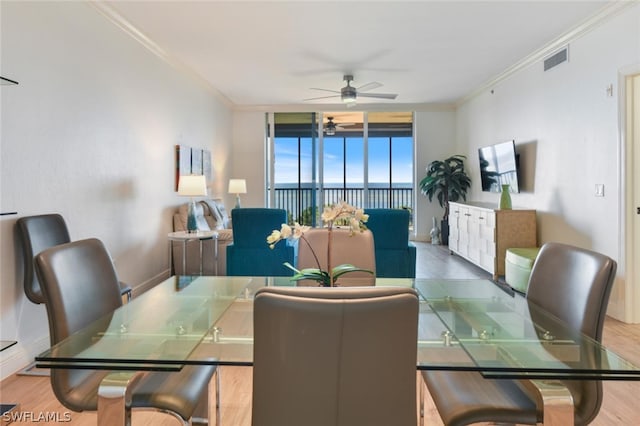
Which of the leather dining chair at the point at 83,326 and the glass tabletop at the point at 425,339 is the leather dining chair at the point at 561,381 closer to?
the glass tabletop at the point at 425,339

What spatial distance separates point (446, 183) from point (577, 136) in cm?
313

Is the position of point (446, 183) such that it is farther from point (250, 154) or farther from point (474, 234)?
point (250, 154)

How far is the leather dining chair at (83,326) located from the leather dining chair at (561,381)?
0.87 meters

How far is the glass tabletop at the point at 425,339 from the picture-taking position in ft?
3.59

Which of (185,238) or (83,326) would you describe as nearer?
(83,326)

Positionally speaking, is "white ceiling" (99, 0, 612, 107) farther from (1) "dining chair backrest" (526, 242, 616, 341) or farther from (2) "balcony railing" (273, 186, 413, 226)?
(2) "balcony railing" (273, 186, 413, 226)

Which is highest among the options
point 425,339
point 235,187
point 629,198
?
point 235,187

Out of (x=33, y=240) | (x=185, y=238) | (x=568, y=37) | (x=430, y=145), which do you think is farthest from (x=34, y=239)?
(x=430, y=145)

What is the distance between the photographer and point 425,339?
1344mm

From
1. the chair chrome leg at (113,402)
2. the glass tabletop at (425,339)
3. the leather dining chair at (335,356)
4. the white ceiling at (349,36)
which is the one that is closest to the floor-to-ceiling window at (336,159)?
the white ceiling at (349,36)

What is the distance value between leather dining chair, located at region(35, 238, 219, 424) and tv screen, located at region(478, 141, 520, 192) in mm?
4629

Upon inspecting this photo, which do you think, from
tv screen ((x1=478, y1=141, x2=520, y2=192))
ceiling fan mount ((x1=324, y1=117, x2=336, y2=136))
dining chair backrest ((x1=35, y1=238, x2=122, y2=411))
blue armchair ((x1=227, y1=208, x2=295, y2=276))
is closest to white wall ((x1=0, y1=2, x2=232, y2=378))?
blue armchair ((x1=227, y1=208, x2=295, y2=276))

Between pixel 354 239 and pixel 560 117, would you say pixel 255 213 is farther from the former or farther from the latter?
pixel 560 117

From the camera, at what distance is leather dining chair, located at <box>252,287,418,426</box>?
76 cm
